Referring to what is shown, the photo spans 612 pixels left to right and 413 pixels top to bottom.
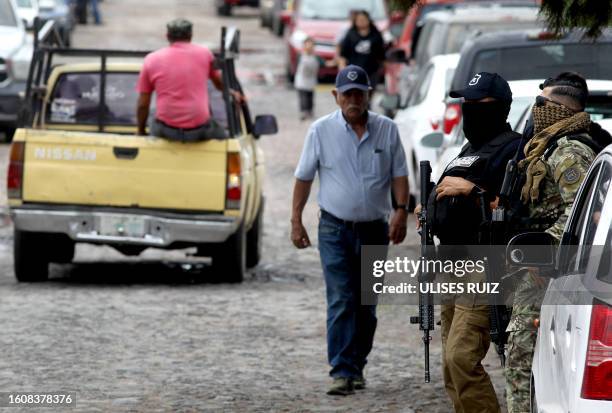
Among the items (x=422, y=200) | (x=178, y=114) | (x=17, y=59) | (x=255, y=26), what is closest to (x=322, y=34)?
(x=17, y=59)

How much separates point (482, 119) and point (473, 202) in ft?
1.26

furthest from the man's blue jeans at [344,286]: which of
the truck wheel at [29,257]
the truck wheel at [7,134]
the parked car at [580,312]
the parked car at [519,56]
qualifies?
the truck wheel at [7,134]

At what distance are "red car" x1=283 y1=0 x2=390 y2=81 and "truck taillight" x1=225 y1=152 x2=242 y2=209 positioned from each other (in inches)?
719

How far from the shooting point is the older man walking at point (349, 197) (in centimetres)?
896

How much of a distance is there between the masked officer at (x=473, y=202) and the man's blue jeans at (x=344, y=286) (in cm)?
168

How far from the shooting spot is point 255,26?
152ft

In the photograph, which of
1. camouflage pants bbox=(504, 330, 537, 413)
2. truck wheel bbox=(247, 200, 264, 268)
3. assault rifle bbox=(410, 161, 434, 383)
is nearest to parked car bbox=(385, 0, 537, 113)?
truck wheel bbox=(247, 200, 264, 268)

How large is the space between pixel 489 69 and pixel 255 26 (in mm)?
33051

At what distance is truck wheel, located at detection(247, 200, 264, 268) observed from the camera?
545 inches

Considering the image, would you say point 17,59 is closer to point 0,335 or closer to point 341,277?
point 0,335

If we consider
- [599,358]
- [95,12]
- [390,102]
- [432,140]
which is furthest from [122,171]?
[95,12]

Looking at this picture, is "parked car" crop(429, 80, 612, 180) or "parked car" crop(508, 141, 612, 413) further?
"parked car" crop(429, 80, 612, 180)

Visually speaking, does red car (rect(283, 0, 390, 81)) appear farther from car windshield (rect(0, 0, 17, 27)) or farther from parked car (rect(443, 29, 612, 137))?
parked car (rect(443, 29, 612, 137))

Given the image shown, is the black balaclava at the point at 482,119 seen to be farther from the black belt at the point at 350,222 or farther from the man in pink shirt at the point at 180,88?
the man in pink shirt at the point at 180,88
